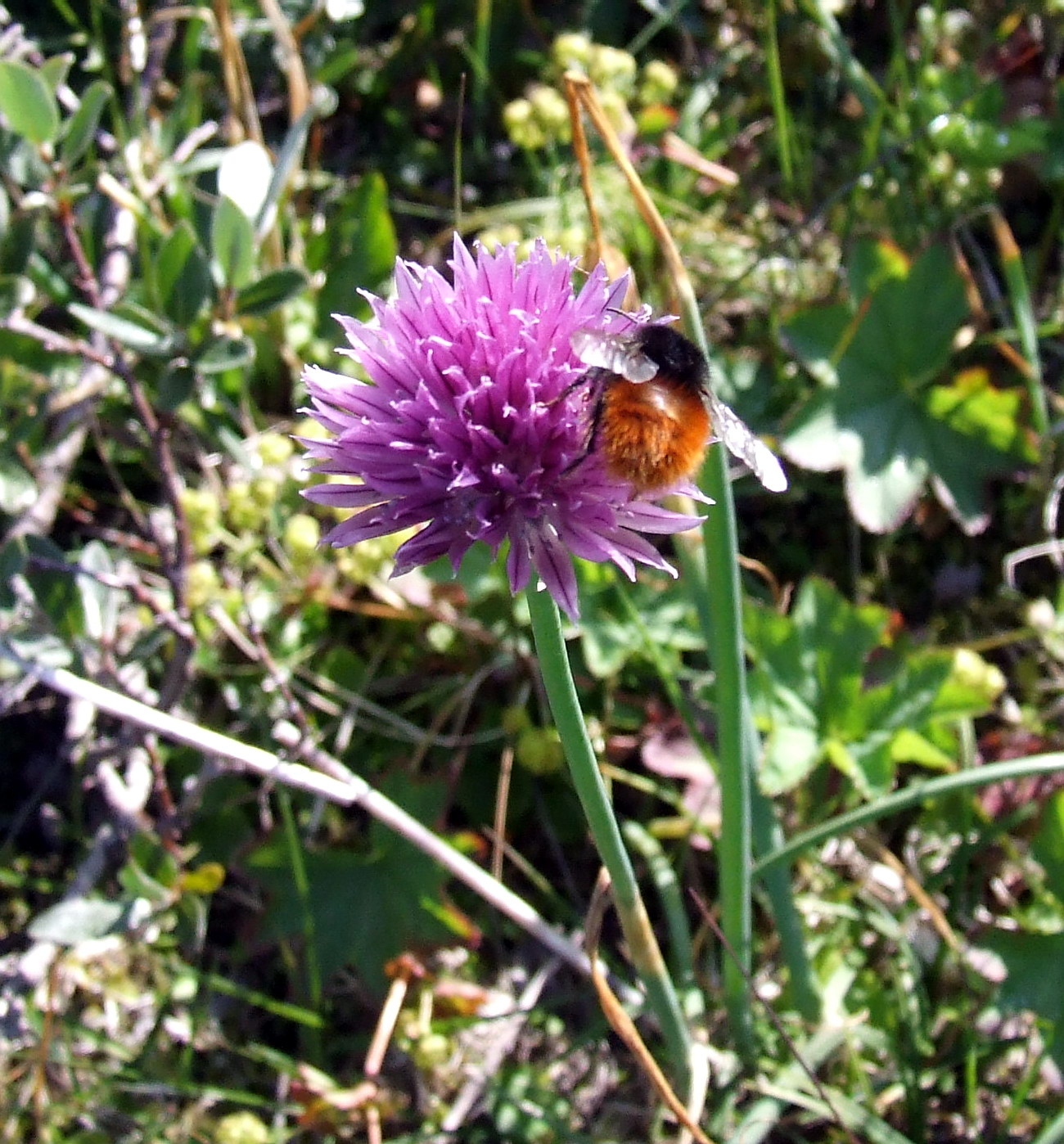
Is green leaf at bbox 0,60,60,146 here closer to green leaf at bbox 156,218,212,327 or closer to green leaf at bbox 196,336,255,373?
green leaf at bbox 156,218,212,327

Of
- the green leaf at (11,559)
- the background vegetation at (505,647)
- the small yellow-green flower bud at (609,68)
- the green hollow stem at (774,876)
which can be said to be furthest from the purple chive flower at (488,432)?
the small yellow-green flower bud at (609,68)

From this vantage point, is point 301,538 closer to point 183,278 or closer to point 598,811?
point 183,278

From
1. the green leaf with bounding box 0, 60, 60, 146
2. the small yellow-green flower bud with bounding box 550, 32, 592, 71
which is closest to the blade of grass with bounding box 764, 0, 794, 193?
the small yellow-green flower bud with bounding box 550, 32, 592, 71

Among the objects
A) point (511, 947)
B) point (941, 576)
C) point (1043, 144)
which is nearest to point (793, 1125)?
point (511, 947)

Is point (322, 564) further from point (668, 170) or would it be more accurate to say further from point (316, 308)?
point (668, 170)

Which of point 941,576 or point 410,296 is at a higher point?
point 410,296
